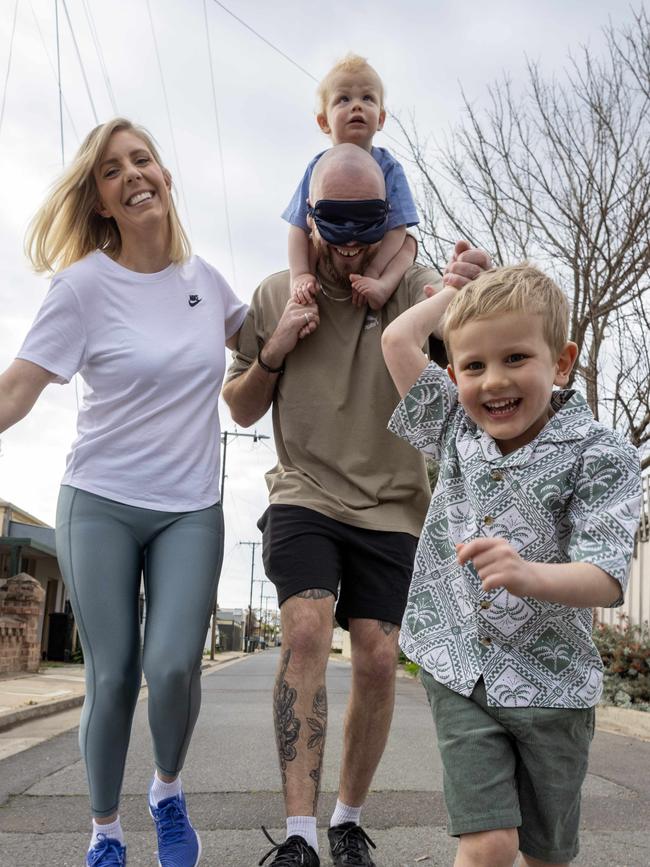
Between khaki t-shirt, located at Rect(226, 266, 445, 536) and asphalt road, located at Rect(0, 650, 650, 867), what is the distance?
1.26m

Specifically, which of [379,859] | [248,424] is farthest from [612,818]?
[248,424]

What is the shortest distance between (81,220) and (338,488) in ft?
4.51

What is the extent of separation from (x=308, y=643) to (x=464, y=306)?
1408 mm

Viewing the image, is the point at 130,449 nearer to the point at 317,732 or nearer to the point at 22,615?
the point at 317,732

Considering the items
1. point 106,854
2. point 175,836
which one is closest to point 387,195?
point 175,836

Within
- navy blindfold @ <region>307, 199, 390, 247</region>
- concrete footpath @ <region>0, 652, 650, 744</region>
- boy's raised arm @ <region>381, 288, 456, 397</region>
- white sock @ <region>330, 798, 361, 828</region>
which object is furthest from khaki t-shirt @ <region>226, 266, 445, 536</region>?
concrete footpath @ <region>0, 652, 650, 744</region>

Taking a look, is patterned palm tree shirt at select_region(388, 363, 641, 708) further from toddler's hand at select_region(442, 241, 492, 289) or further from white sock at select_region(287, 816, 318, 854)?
white sock at select_region(287, 816, 318, 854)

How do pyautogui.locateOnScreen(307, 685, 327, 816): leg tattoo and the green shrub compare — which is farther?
the green shrub

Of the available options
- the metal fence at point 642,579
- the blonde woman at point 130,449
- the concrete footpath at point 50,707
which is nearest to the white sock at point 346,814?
the blonde woman at point 130,449

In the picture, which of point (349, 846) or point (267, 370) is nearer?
point (349, 846)

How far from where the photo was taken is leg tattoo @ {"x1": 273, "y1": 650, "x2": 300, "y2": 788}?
301 cm

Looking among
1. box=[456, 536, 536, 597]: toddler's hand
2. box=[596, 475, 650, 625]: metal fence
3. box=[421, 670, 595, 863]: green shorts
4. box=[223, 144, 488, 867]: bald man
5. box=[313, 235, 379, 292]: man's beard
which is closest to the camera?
box=[456, 536, 536, 597]: toddler's hand

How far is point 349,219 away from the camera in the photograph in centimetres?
336

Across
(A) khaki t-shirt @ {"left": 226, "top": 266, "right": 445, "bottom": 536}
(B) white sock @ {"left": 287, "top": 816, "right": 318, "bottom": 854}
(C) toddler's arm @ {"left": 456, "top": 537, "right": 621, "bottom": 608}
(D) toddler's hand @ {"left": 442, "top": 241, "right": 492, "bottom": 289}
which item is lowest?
(B) white sock @ {"left": 287, "top": 816, "right": 318, "bottom": 854}
